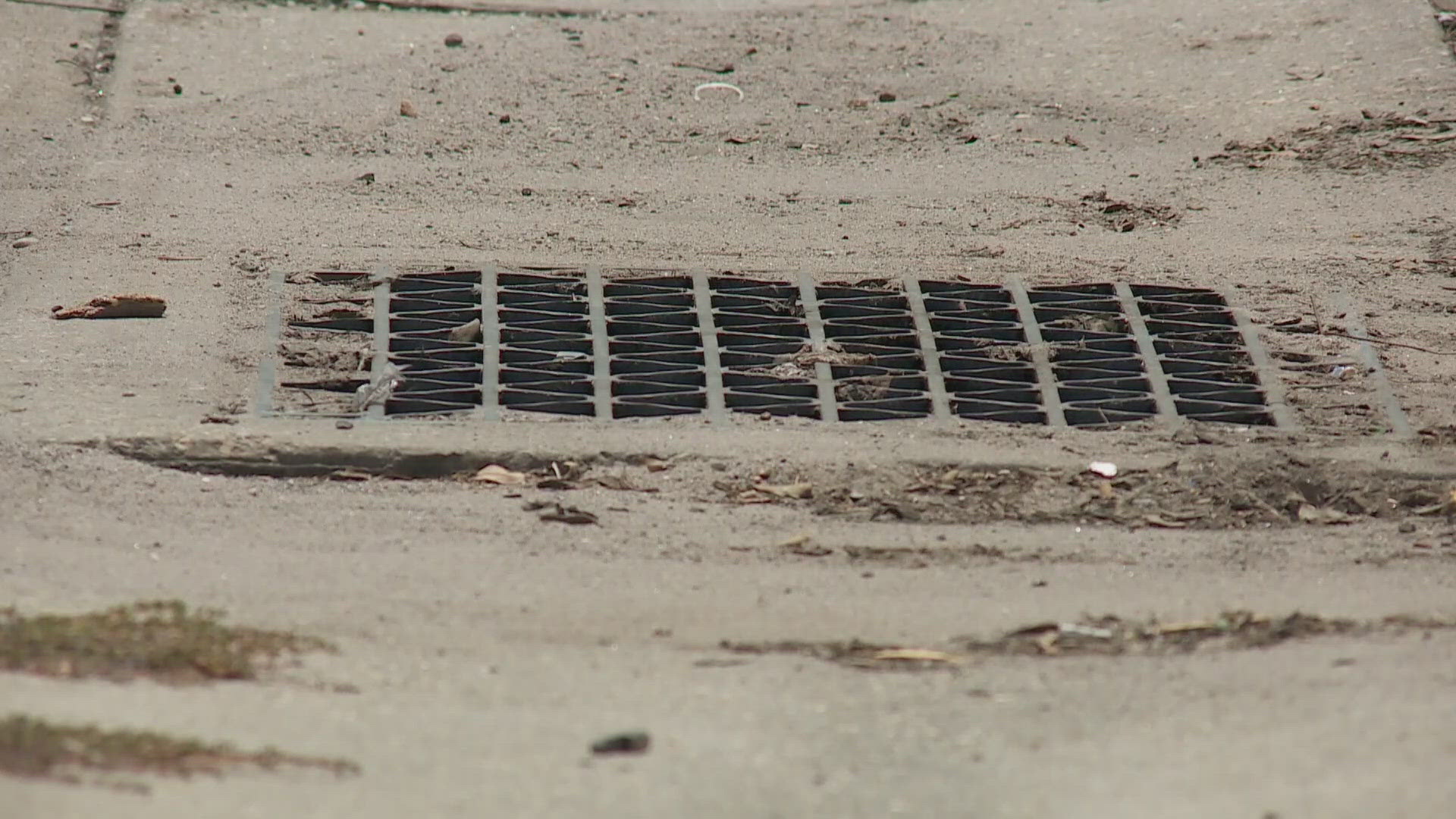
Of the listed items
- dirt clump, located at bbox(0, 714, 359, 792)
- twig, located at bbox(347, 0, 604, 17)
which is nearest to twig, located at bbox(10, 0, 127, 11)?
twig, located at bbox(347, 0, 604, 17)

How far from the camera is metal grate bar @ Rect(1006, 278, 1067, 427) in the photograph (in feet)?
15.9

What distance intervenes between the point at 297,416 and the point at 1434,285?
3.64 m

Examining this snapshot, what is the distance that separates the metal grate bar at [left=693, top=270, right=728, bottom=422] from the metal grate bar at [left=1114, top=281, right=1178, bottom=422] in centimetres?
123

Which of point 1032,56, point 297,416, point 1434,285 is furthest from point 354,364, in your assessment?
point 1032,56

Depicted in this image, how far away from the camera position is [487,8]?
328 inches

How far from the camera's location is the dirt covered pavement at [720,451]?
3.07 meters

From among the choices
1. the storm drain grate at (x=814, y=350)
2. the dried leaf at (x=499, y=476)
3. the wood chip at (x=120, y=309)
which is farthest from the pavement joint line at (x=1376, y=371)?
the wood chip at (x=120, y=309)

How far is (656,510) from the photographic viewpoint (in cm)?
430

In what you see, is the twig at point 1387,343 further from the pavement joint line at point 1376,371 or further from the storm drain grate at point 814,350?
the storm drain grate at point 814,350

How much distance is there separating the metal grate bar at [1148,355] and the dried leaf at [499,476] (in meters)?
1.78

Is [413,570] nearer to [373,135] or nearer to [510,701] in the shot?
[510,701]

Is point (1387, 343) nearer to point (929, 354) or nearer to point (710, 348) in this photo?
point (929, 354)

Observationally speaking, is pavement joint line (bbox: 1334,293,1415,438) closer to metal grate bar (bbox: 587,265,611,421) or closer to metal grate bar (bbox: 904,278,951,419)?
metal grate bar (bbox: 904,278,951,419)

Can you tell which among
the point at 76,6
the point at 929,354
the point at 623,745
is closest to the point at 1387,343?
the point at 929,354
